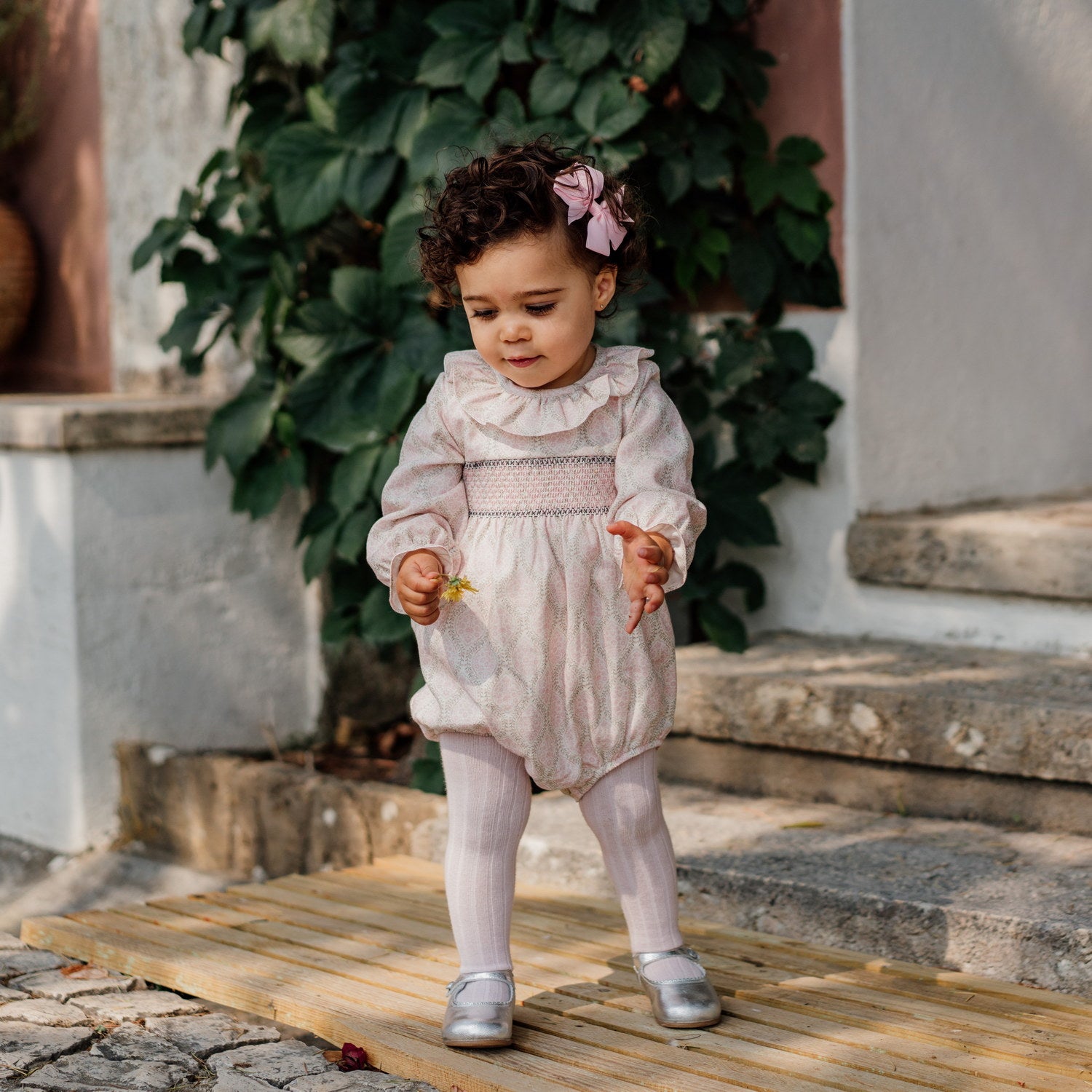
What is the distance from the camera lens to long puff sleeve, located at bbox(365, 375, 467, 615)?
6.93 feet

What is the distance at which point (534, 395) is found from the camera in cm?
215

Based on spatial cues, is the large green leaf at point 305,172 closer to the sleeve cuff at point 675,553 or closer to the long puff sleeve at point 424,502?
the long puff sleeve at point 424,502

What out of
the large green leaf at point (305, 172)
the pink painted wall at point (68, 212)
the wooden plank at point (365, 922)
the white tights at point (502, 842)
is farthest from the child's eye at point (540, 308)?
the pink painted wall at point (68, 212)

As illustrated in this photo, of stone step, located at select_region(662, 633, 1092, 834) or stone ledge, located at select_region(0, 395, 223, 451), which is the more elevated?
stone ledge, located at select_region(0, 395, 223, 451)

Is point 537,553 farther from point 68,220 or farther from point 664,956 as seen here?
point 68,220

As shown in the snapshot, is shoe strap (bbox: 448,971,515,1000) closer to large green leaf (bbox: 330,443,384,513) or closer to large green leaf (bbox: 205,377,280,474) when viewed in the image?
large green leaf (bbox: 330,443,384,513)

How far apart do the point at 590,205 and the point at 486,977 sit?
3.50 feet

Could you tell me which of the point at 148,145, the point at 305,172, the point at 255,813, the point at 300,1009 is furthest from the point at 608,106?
the point at 300,1009

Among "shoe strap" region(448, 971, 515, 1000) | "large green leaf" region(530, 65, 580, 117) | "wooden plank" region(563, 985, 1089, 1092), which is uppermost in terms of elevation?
"large green leaf" region(530, 65, 580, 117)

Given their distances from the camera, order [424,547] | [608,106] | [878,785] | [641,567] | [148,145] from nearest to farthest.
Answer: [641,567], [424,547], [878,785], [608,106], [148,145]

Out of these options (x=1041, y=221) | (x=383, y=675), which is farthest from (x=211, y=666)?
(x=1041, y=221)

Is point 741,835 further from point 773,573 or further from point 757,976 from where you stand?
point 773,573

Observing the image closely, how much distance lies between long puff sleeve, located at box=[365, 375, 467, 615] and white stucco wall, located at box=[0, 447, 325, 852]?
1.62m

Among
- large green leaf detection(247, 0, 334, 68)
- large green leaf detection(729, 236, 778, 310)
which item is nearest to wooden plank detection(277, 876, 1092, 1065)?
large green leaf detection(729, 236, 778, 310)
